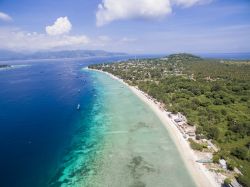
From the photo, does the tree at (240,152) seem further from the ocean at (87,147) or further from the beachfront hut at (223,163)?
the ocean at (87,147)

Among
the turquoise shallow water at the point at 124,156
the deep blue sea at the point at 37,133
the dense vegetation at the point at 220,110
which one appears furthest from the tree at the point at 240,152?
the deep blue sea at the point at 37,133

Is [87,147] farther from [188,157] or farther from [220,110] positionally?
[220,110]

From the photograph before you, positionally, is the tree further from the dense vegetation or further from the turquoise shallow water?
the turquoise shallow water

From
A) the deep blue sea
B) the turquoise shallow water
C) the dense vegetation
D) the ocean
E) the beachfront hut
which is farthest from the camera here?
the dense vegetation

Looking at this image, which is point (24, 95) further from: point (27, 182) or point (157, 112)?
point (27, 182)

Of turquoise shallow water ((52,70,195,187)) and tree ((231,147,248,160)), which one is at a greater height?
tree ((231,147,248,160))

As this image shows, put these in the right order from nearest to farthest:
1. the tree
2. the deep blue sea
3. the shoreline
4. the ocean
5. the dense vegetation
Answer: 1. the shoreline
2. the ocean
3. the deep blue sea
4. the tree
5. the dense vegetation

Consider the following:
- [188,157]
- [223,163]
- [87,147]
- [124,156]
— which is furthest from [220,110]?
[87,147]

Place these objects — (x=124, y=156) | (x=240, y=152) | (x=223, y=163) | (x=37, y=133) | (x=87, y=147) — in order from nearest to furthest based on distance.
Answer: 1. (x=223, y=163)
2. (x=240, y=152)
3. (x=124, y=156)
4. (x=87, y=147)
5. (x=37, y=133)

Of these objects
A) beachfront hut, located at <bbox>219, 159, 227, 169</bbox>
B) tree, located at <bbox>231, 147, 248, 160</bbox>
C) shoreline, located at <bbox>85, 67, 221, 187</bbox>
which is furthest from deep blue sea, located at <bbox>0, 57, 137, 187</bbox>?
tree, located at <bbox>231, 147, 248, 160</bbox>
